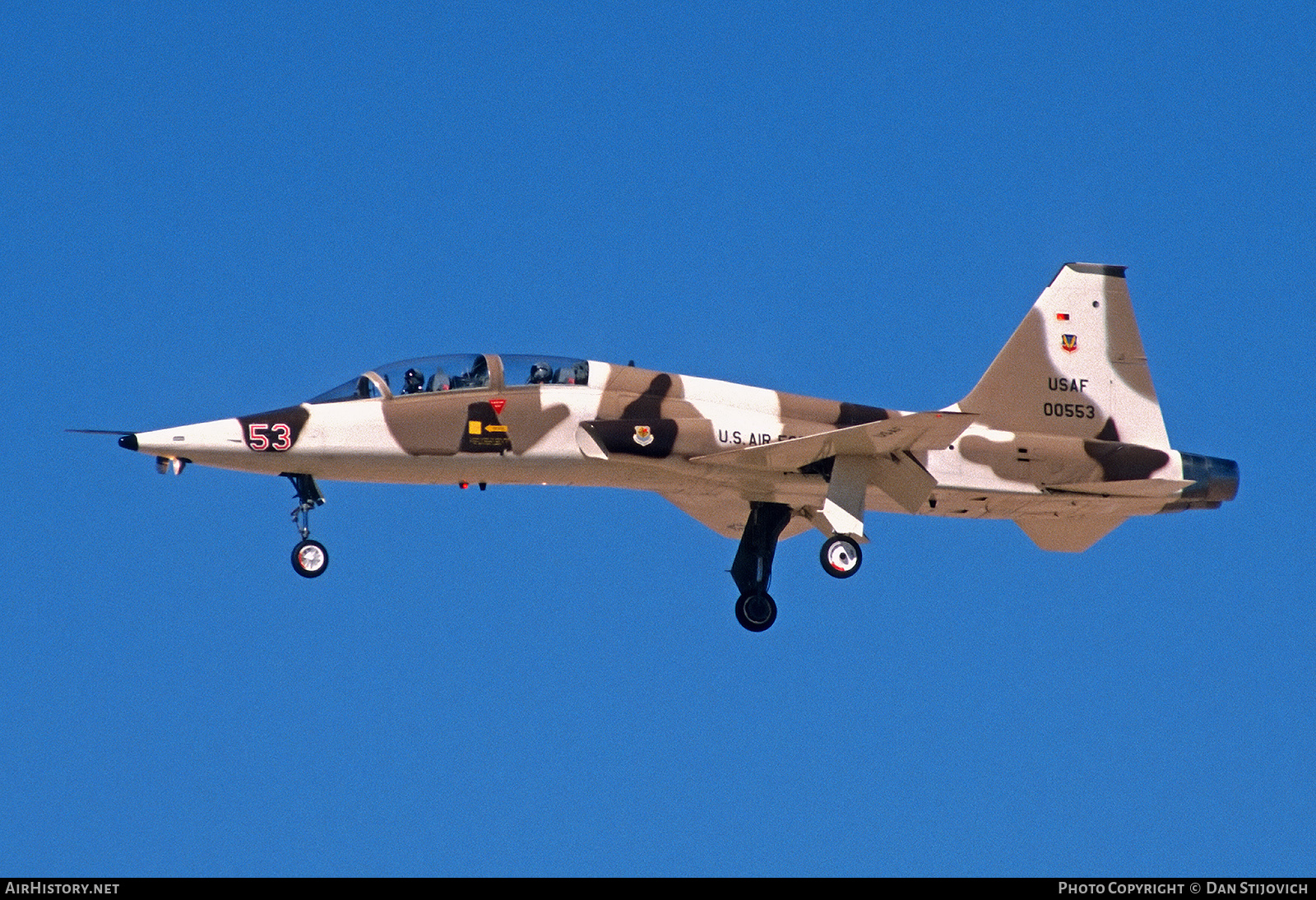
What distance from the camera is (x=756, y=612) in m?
26.7

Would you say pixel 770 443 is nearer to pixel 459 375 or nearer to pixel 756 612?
pixel 756 612

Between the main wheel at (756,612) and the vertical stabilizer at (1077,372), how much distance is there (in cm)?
419

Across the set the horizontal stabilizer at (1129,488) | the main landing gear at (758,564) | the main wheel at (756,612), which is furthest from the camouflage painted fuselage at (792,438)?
the main wheel at (756,612)

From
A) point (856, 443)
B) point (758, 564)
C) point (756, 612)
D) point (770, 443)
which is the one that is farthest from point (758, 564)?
point (856, 443)

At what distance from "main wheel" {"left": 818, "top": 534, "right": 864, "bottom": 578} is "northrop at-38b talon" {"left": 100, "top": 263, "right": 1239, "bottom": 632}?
1.0 inches

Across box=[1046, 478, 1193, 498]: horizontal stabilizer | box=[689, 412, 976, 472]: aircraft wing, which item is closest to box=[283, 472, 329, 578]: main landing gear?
box=[689, 412, 976, 472]: aircraft wing

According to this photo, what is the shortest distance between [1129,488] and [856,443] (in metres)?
4.59

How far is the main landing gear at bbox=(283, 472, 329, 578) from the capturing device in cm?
2428

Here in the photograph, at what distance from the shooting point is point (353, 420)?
24.6 m
